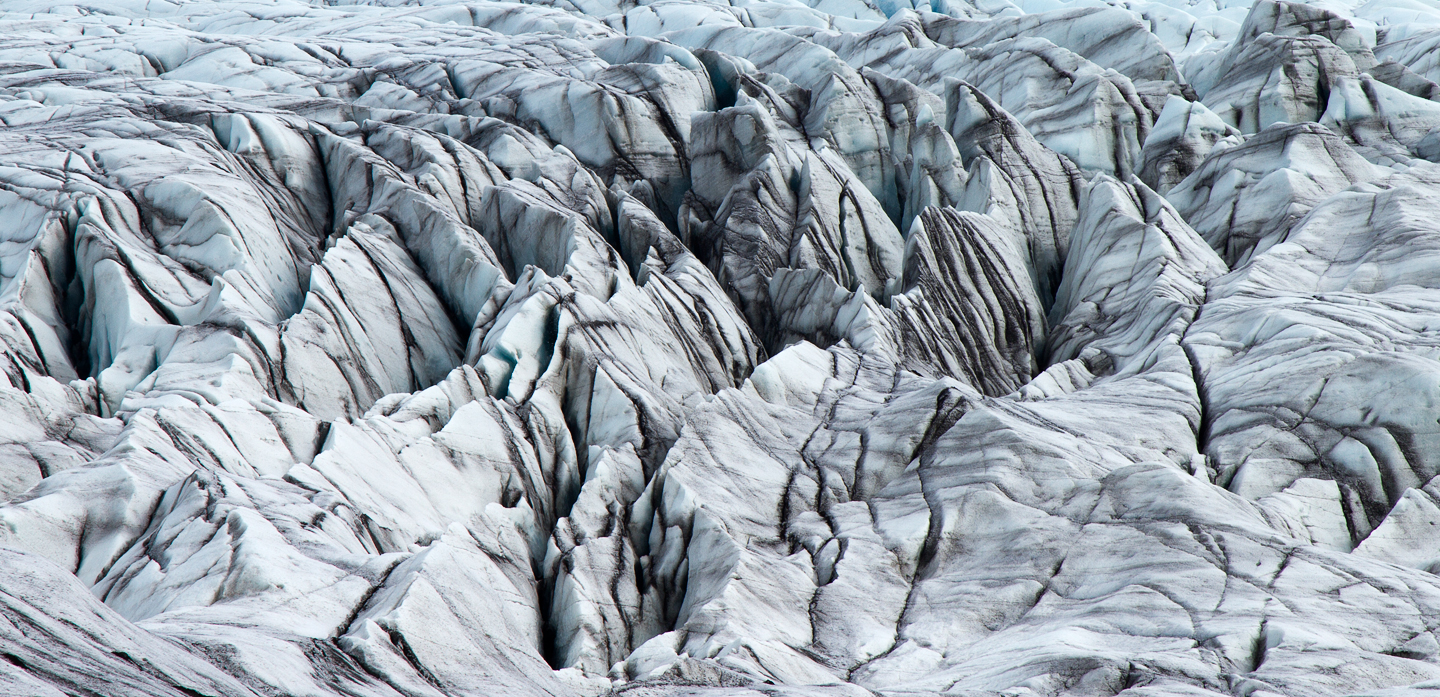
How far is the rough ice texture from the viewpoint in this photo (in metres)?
9.82

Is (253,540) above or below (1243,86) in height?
above

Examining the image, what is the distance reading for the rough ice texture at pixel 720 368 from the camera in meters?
9.82

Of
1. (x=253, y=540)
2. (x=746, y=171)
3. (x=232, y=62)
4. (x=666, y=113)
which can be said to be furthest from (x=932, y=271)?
(x=232, y=62)

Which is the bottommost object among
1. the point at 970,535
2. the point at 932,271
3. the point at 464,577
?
the point at 932,271

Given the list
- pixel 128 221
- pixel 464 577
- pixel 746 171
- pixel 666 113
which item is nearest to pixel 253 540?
pixel 464 577

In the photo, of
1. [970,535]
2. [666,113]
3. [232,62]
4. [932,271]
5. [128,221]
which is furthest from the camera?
[232,62]

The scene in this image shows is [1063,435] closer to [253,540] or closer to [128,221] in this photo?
[253,540]

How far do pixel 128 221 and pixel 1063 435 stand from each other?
21.2 meters

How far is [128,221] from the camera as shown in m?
21.4

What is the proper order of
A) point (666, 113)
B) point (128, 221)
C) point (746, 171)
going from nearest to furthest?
point (128, 221)
point (746, 171)
point (666, 113)

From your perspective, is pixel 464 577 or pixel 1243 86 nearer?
pixel 464 577

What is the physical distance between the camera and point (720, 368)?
832 inches

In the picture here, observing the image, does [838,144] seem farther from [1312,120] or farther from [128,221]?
[128,221]

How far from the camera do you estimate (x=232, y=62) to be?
34312mm
